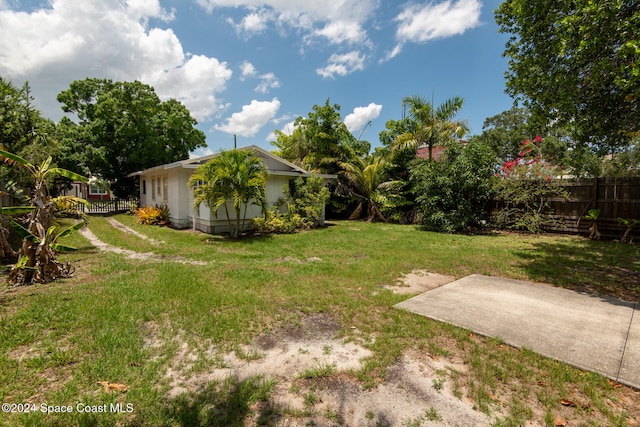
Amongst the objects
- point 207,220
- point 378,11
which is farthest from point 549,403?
point 378,11

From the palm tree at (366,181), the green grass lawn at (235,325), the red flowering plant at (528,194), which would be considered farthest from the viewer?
the palm tree at (366,181)

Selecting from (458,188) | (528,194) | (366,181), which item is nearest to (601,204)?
(528,194)

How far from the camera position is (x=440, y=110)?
588 inches

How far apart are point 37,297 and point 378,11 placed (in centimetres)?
1264

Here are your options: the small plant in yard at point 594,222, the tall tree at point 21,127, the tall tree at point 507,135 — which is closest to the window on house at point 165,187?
the tall tree at point 21,127

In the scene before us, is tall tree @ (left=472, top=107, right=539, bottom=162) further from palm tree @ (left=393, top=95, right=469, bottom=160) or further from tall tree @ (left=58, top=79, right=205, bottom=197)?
tall tree @ (left=58, top=79, right=205, bottom=197)

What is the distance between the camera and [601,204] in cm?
1026

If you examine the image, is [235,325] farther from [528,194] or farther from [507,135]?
[507,135]

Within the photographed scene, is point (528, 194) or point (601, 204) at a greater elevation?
point (528, 194)

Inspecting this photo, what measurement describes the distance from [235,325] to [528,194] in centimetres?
1248

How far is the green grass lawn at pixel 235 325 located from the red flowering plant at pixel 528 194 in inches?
146

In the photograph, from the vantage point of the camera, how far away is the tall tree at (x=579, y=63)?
487cm

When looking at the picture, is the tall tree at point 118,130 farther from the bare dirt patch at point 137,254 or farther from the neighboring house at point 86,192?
A: the bare dirt patch at point 137,254

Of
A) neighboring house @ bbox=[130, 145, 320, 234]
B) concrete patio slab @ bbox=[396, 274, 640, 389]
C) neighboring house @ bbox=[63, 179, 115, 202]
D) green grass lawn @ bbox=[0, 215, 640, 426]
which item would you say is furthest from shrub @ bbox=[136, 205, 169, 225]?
neighboring house @ bbox=[63, 179, 115, 202]
